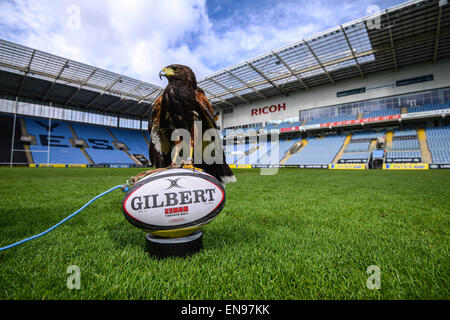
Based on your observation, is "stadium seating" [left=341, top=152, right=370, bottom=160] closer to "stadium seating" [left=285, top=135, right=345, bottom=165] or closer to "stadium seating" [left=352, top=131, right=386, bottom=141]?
"stadium seating" [left=285, top=135, right=345, bottom=165]

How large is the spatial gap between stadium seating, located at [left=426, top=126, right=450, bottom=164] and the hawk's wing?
956 inches

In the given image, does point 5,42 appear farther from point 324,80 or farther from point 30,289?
point 324,80

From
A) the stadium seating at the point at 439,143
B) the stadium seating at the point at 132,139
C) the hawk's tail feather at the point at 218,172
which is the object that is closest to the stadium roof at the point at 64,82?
the stadium seating at the point at 132,139

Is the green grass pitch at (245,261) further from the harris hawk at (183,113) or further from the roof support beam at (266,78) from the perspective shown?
the roof support beam at (266,78)

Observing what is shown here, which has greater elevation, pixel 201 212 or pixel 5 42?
pixel 5 42

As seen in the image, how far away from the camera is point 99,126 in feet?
114

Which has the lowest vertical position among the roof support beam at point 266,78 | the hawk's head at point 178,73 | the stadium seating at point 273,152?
the hawk's head at point 178,73

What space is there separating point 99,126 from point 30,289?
3921 cm

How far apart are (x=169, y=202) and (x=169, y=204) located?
13mm

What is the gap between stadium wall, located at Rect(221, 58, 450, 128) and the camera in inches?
855

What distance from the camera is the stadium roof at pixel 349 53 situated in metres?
15.8

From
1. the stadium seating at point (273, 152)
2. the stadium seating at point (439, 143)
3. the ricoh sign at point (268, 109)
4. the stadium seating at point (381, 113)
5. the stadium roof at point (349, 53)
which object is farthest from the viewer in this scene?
the ricoh sign at point (268, 109)

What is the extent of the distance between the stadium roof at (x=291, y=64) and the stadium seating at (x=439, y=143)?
22.9 ft

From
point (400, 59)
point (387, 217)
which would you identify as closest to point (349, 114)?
point (400, 59)
